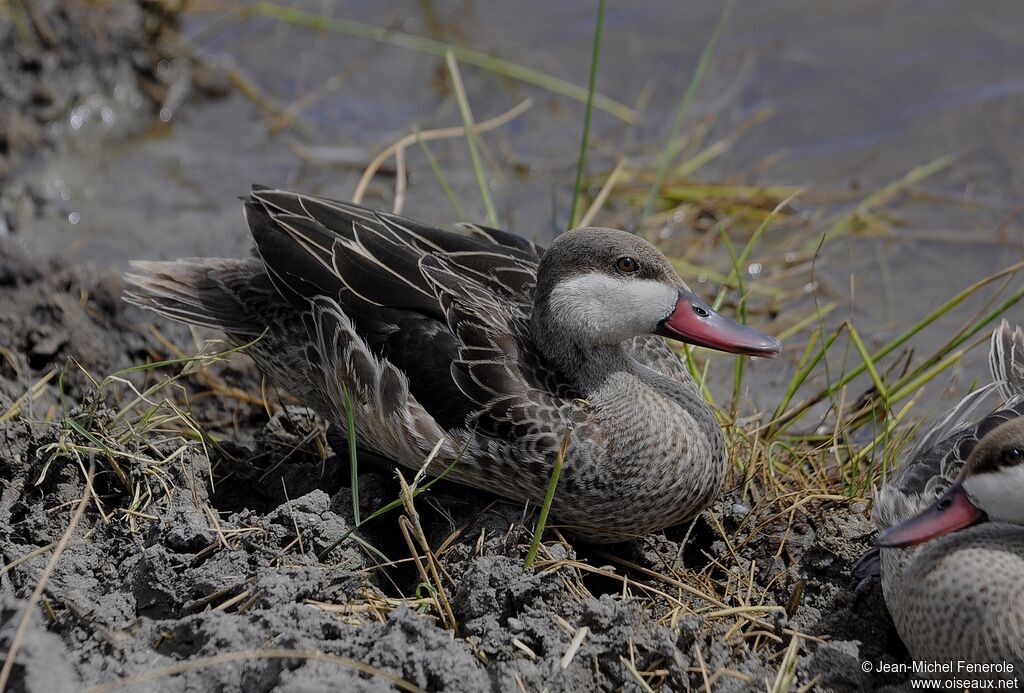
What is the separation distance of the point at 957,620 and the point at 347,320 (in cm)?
228

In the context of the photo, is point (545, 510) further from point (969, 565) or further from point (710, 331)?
point (969, 565)

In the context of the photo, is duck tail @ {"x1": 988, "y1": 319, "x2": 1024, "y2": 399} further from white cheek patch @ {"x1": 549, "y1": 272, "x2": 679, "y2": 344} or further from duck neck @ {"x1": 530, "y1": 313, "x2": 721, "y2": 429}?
white cheek patch @ {"x1": 549, "y1": 272, "x2": 679, "y2": 344}

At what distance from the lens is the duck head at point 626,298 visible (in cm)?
381

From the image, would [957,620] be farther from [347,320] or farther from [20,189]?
[20,189]

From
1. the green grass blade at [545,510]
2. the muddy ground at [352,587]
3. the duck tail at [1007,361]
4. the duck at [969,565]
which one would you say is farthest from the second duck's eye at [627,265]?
the duck tail at [1007,361]

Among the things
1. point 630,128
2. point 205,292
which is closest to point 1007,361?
point 205,292

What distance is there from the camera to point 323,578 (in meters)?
3.46

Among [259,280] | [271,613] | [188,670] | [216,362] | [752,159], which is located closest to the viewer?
[188,670]

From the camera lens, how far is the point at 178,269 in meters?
4.70

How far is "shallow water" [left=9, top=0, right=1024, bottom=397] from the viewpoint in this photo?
243 inches

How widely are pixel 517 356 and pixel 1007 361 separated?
1813 millimetres

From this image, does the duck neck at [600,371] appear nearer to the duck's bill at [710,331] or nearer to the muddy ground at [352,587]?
the duck's bill at [710,331]

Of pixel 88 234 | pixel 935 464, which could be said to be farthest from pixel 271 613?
pixel 88 234

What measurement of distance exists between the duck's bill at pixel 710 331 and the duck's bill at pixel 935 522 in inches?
30.0
